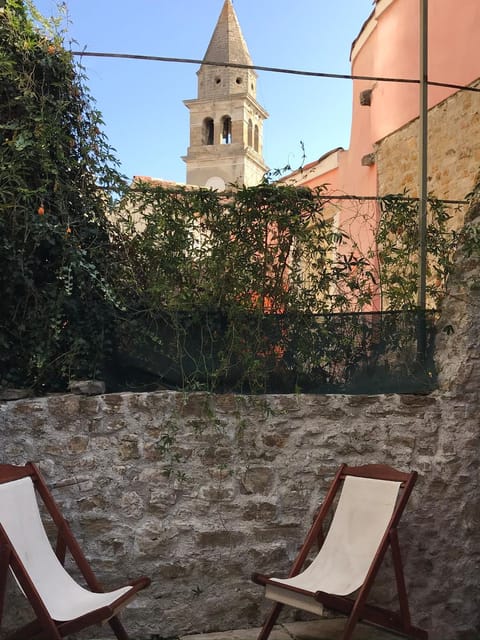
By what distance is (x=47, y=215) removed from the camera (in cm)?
317

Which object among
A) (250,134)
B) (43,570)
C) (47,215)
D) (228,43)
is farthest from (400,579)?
(250,134)

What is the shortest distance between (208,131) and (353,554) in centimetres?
3426

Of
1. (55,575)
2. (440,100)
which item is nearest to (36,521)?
(55,575)

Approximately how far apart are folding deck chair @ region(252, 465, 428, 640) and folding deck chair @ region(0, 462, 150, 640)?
2.19 ft

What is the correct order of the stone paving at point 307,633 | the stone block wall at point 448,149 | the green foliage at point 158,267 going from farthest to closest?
1. the stone block wall at point 448,149
2. the green foliage at point 158,267
3. the stone paving at point 307,633

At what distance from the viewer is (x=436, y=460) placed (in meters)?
3.34

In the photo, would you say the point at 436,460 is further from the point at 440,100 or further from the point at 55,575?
the point at 440,100

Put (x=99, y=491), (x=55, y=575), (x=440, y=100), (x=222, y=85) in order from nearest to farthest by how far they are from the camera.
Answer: (x=55, y=575) → (x=99, y=491) → (x=440, y=100) → (x=222, y=85)

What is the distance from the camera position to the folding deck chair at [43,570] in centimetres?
242

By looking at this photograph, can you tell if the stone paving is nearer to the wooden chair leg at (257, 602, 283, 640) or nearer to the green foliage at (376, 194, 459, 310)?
the wooden chair leg at (257, 602, 283, 640)

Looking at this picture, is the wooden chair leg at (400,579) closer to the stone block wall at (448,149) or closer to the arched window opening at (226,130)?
the stone block wall at (448,149)

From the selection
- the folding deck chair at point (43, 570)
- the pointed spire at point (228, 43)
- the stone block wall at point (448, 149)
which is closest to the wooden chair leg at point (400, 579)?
the folding deck chair at point (43, 570)

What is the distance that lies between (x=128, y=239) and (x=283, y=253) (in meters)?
0.81

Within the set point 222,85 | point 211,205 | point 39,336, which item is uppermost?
point 222,85
